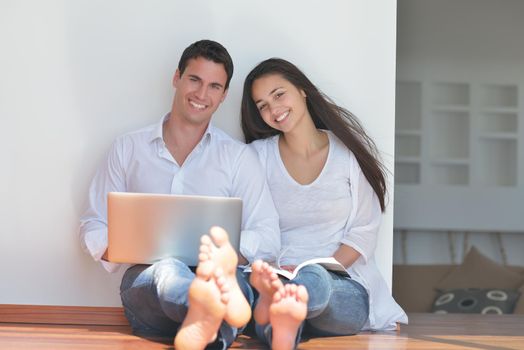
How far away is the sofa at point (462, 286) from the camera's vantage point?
5.62m

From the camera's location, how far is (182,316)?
9.30ft

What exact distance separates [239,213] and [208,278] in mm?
407

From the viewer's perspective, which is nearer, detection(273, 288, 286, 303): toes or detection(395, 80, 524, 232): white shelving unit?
detection(273, 288, 286, 303): toes

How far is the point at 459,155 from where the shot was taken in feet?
20.2

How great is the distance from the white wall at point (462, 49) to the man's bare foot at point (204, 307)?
3.70 metres

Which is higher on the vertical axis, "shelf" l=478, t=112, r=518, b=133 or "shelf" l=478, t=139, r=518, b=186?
"shelf" l=478, t=112, r=518, b=133

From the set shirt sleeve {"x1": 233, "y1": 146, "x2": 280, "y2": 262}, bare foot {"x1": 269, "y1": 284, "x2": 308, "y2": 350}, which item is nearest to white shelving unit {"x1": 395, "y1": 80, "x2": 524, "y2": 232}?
shirt sleeve {"x1": 233, "y1": 146, "x2": 280, "y2": 262}

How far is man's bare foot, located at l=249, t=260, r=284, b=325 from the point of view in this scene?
271 cm

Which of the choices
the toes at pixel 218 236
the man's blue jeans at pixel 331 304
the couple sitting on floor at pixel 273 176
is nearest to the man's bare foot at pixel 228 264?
the toes at pixel 218 236

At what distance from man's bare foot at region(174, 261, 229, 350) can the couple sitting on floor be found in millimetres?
538

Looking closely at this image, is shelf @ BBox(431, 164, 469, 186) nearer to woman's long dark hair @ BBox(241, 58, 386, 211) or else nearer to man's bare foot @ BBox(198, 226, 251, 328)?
woman's long dark hair @ BBox(241, 58, 386, 211)

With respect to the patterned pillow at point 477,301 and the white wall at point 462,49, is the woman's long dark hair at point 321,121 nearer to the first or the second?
the patterned pillow at point 477,301

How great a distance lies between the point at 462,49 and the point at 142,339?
3867mm

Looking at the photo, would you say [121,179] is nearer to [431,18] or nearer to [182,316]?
[182,316]
